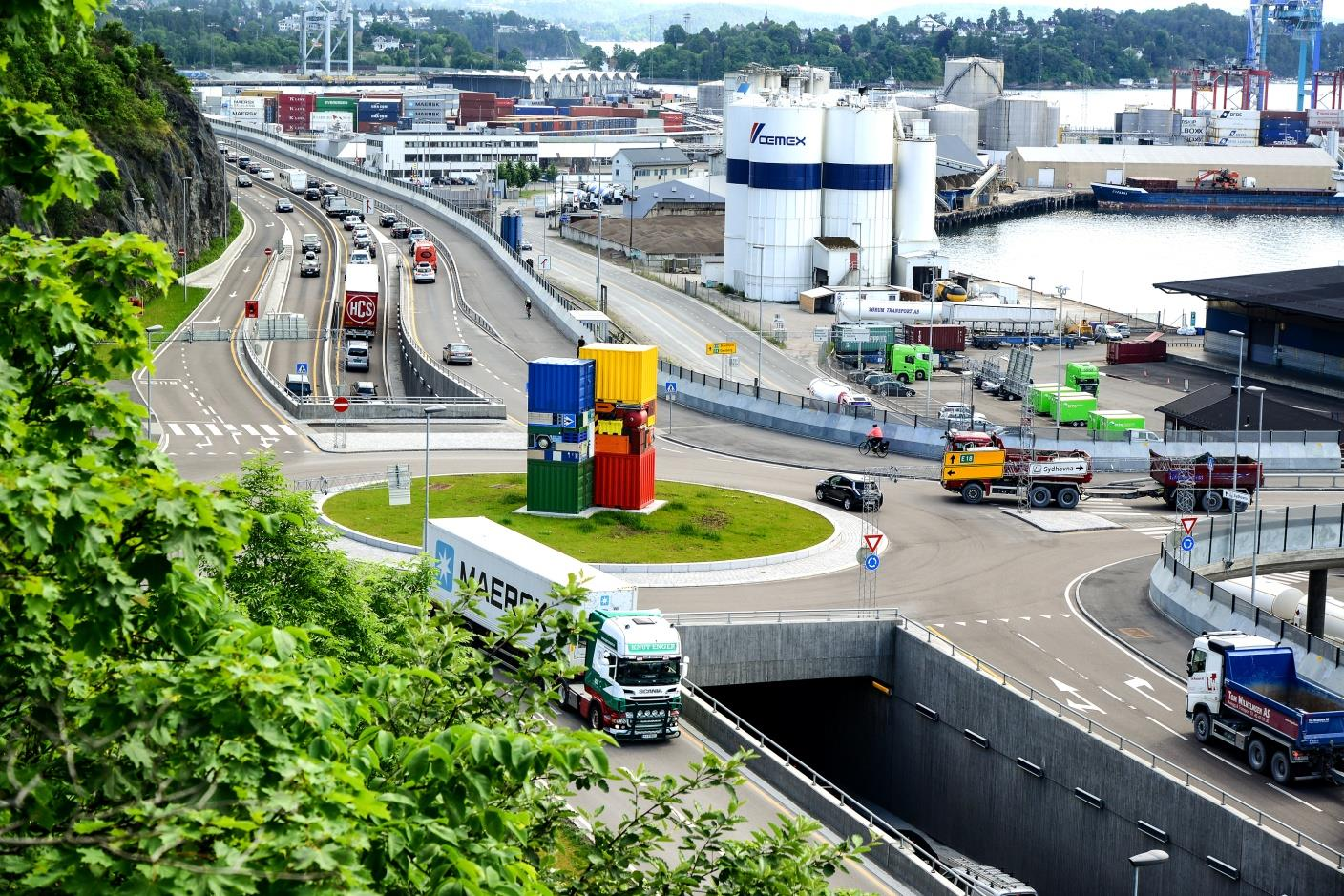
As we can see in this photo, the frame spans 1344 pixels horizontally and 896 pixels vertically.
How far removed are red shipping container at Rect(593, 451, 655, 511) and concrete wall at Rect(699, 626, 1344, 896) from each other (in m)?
8.23

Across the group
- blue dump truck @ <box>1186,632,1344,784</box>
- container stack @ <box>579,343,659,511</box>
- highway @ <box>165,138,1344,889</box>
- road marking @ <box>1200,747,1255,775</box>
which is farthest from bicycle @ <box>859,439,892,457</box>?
road marking @ <box>1200,747,1255,775</box>

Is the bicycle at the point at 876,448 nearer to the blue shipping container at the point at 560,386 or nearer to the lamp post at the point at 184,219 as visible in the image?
the blue shipping container at the point at 560,386

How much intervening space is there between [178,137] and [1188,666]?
333 feet

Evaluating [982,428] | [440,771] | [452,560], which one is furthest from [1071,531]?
[440,771]

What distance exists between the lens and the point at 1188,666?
38281 mm

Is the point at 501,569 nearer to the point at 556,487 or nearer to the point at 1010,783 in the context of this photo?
the point at 1010,783

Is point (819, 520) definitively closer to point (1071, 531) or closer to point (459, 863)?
point (1071, 531)

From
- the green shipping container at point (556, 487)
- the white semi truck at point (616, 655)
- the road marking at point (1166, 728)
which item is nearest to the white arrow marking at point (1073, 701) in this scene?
the road marking at point (1166, 728)

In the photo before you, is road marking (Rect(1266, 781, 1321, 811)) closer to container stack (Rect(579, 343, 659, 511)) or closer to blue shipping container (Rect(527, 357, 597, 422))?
container stack (Rect(579, 343, 659, 511))

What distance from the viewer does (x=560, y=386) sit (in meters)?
50.9

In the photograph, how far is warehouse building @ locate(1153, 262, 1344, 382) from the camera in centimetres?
8875

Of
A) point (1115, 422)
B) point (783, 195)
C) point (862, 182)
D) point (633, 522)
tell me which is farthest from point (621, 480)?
point (862, 182)

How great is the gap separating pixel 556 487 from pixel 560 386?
3171 mm

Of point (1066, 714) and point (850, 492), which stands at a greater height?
point (850, 492)
